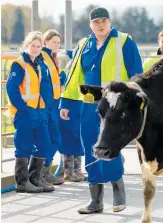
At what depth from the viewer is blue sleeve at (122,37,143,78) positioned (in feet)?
23.7

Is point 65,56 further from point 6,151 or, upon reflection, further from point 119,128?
point 119,128

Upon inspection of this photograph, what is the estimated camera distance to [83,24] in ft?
143

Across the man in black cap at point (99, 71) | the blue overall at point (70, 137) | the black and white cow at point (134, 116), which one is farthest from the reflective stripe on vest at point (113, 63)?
the blue overall at point (70, 137)

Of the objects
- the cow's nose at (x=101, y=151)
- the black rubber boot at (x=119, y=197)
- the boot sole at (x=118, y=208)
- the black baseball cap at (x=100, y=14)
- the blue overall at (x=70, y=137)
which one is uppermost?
the black baseball cap at (x=100, y=14)

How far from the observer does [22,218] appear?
24.0 feet

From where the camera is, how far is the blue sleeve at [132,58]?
23.7 ft

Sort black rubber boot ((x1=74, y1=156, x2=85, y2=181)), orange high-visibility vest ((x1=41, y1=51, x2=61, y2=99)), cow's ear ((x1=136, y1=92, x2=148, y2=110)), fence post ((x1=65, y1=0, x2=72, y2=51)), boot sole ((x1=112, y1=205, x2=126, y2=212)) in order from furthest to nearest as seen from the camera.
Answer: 1. fence post ((x1=65, y1=0, x2=72, y2=51))
2. black rubber boot ((x1=74, y1=156, x2=85, y2=181))
3. orange high-visibility vest ((x1=41, y1=51, x2=61, y2=99))
4. boot sole ((x1=112, y1=205, x2=126, y2=212))
5. cow's ear ((x1=136, y1=92, x2=148, y2=110))

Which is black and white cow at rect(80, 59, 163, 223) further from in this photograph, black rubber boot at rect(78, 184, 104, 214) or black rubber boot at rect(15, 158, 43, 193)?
black rubber boot at rect(15, 158, 43, 193)

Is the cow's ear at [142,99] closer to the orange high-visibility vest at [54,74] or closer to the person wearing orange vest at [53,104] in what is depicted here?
the person wearing orange vest at [53,104]

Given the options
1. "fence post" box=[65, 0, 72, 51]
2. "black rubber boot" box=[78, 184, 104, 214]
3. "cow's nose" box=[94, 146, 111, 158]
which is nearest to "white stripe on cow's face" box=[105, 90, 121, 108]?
"cow's nose" box=[94, 146, 111, 158]

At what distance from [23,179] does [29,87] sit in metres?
1.02

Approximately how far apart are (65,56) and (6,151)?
276cm

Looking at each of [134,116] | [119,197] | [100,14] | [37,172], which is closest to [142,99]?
[134,116]

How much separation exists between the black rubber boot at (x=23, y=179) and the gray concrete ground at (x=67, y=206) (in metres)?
0.10
